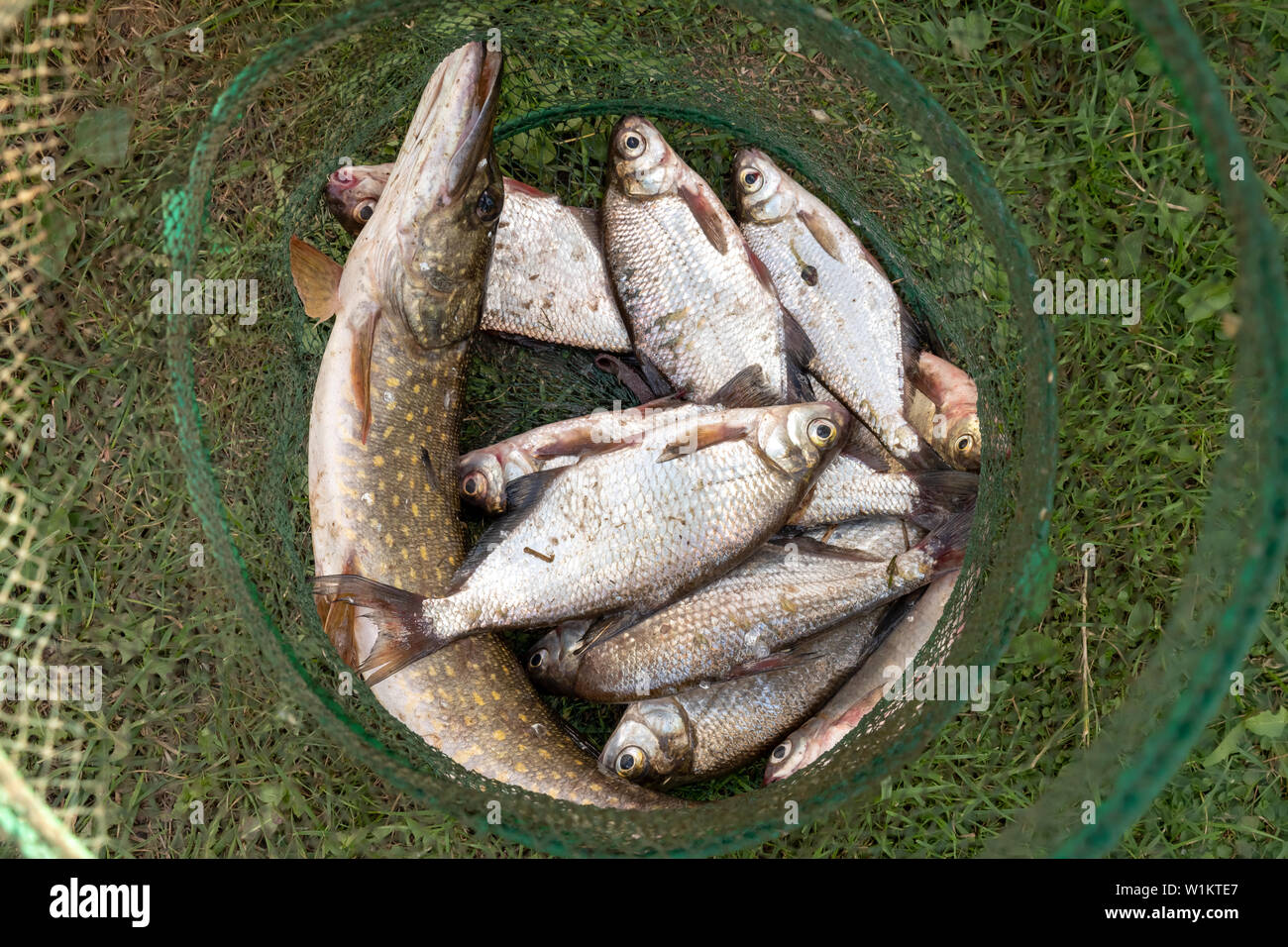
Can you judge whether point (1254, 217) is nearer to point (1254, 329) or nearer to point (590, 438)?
point (1254, 329)

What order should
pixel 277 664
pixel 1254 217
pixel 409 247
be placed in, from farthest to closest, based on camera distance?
1. pixel 409 247
2. pixel 277 664
3. pixel 1254 217

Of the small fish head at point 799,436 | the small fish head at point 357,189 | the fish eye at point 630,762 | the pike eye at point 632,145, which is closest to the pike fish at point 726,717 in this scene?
the fish eye at point 630,762

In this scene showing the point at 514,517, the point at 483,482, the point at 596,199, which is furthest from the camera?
the point at 596,199

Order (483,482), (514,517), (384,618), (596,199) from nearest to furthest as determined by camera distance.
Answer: (384,618) → (514,517) → (483,482) → (596,199)

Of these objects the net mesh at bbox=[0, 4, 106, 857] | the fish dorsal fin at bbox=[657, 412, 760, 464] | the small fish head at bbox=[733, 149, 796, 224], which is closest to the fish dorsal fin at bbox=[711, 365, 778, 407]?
the fish dorsal fin at bbox=[657, 412, 760, 464]

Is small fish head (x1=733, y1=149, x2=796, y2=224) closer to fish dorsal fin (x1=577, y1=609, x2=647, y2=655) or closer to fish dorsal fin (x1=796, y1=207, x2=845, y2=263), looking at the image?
fish dorsal fin (x1=796, y1=207, x2=845, y2=263)

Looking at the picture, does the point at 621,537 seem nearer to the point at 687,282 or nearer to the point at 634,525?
the point at 634,525

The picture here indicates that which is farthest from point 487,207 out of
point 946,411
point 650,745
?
point 650,745
